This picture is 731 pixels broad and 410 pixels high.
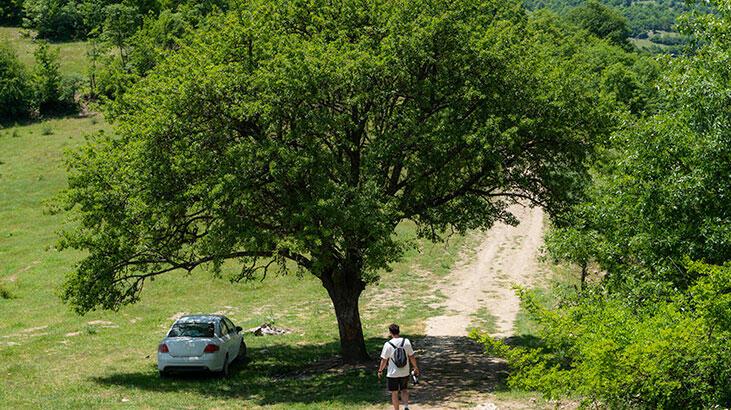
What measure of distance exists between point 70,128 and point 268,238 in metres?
59.0

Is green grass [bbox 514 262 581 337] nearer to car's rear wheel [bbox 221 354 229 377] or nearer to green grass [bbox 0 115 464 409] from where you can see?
green grass [bbox 0 115 464 409]

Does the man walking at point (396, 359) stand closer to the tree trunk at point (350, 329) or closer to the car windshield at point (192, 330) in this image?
the tree trunk at point (350, 329)

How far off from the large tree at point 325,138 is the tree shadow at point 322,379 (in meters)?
1.87

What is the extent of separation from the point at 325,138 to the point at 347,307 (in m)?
5.52

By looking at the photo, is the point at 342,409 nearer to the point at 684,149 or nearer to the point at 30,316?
the point at 684,149

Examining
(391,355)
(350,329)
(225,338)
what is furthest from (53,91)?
(391,355)

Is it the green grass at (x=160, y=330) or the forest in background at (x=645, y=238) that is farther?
the green grass at (x=160, y=330)

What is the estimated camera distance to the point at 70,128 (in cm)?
7050

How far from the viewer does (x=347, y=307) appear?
2186 cm

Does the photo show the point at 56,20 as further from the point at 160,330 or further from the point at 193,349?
the point at 193,349

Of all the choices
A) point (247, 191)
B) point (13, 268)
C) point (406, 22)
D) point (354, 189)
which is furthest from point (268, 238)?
point (13, 268)

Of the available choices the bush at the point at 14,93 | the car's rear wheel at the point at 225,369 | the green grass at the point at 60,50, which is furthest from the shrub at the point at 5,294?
the green grass at the point at 60,50

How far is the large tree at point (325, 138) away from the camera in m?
18.5

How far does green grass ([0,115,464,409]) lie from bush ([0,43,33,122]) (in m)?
25.2
